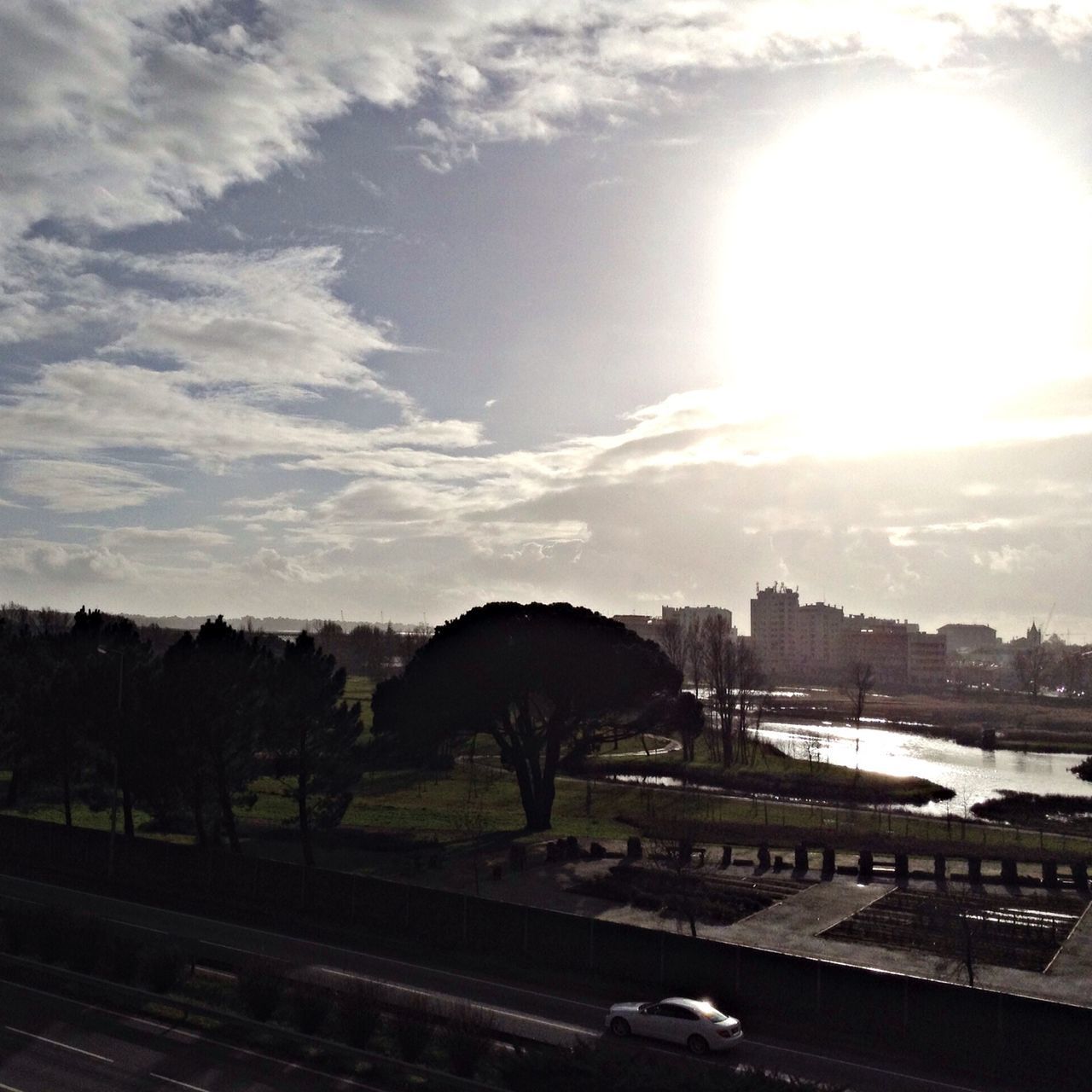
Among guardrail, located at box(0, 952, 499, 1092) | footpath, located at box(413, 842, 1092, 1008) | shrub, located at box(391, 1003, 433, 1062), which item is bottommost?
footpath, located at box(413, 842, 1092, 1008)

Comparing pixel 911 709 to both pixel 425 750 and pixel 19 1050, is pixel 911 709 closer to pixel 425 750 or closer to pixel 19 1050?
pixel 425 750

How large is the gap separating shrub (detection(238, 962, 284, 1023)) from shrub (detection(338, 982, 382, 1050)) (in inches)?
71.4

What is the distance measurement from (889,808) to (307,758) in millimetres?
41567

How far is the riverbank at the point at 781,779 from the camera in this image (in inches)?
→ 3132

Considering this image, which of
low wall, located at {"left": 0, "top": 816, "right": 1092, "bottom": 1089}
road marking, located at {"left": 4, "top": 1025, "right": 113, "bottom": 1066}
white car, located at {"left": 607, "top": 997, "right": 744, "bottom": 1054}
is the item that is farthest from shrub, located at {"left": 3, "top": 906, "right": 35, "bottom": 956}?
white car, located at {"left": 607, "top": 997, "right": 744, "bottom": 1054}

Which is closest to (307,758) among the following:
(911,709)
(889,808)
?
(889,808)

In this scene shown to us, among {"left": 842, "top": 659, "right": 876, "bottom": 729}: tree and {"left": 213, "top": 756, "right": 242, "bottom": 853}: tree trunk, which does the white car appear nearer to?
{"left": 213, "top": 756, "right": 242, "bottom": 853}: tree trunk

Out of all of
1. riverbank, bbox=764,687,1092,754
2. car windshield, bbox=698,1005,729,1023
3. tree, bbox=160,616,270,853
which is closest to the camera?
car windshield, bbox=698,1005,729,1023

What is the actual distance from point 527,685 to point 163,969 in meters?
30.7

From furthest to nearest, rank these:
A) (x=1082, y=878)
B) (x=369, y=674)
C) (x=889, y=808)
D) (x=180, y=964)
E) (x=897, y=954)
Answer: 1. (x=369, y=674)
2. (x=889, y=808)
3. (x=1082, y=878)
4. (x=897, y=954)
5. (x=180, y=964)

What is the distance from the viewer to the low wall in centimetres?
2266

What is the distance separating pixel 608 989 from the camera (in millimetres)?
28250

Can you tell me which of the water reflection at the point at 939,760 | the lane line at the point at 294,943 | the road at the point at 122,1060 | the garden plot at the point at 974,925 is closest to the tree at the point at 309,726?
the lane line at the point at 294,943

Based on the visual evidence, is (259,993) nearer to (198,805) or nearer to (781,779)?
(198,805)
